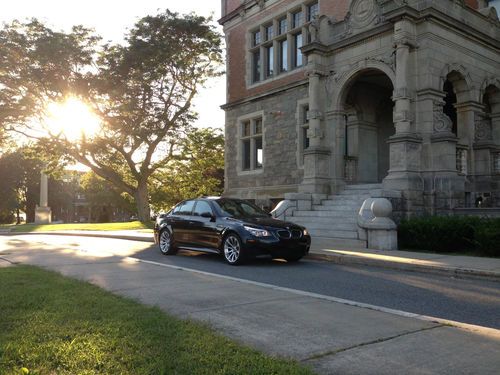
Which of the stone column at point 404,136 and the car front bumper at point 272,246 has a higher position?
the stone column at point 404,136

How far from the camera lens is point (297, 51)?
2145cm

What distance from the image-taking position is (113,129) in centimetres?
2967

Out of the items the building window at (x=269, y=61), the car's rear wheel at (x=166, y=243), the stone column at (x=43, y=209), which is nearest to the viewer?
the car's rear wheel at (x=166, y=243)

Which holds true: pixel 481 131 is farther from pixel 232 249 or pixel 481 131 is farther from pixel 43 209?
pixel 43 209

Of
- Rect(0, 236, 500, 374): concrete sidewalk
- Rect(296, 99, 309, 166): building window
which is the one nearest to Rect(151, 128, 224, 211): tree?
Rect(296, 99, 309, 166): building window

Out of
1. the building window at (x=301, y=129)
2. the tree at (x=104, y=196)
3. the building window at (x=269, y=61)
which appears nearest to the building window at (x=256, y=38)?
the building window at (x=269, y=61)

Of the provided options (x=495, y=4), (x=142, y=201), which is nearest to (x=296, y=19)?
(x=495, y=4)

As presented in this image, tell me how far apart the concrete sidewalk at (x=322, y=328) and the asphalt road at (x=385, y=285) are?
A: 64cm

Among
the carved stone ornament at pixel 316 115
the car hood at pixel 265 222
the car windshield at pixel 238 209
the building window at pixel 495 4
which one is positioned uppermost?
the building window at pixel 495 4

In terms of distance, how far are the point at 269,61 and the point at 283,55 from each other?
1138 mm

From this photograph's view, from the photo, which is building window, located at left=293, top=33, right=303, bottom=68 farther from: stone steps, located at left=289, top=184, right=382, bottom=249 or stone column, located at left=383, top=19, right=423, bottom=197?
stone column, located at left=383, top=19, right=423, bottom=197

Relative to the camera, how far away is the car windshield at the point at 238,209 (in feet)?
38.7

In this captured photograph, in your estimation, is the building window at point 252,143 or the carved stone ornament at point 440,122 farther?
the building window at point 252,143

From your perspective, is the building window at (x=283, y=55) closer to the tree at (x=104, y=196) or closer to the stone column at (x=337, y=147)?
the stone column at (x=337, y=147)
